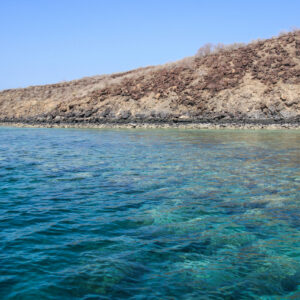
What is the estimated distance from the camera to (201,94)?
44750 millimetres

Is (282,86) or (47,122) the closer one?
(282,86)

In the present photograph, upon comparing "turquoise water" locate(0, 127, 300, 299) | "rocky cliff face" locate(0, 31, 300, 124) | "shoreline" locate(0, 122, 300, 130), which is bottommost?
"turquoise water" locate(0, 127, 300, 299)

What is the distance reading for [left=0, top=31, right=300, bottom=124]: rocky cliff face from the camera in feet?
133

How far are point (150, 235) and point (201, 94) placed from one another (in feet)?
132

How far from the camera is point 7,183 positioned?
9.77 metres

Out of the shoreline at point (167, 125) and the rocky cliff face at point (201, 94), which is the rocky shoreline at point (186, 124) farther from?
the rocky cliff face at point (201, 94)

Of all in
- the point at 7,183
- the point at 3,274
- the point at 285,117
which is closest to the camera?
the point at 3,274

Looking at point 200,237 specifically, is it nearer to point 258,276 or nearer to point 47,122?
point 258,276

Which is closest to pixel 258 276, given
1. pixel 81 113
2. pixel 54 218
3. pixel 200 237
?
pixel 200 237

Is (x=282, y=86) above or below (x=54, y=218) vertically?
above

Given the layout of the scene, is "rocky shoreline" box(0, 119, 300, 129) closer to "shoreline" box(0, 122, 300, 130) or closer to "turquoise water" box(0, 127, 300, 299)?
"shoreline" box(0, 122, 300, 130)

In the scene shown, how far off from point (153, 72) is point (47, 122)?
17.3 metres

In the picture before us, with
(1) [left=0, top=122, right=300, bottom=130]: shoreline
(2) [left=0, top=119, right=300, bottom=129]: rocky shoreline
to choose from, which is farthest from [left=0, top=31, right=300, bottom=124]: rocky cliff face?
(1) [left=0, top=122, right=300, bottom=130]: shoreline

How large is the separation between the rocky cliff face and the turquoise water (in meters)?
30.5
